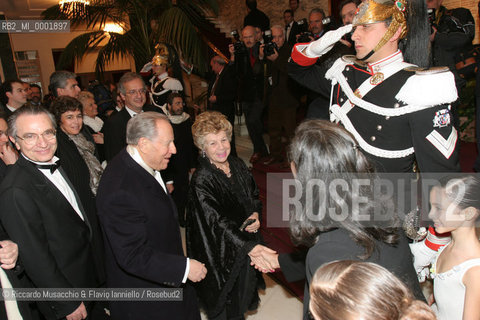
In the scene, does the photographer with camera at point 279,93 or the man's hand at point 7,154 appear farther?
the photographer with camera at point 279,93

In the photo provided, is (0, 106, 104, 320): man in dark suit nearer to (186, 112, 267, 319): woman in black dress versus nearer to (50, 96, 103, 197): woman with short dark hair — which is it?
(50, 96, 103, 197): woman with short dark hair

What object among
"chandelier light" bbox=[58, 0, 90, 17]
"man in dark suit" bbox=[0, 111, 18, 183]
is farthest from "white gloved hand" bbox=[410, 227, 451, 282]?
"chandelier light" bbox=[58, 0, 90, 17]

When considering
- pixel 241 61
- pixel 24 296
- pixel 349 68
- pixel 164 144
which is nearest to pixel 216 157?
pixel 164 144

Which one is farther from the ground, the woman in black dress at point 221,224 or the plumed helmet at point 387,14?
the plumed helmet at point 387,14

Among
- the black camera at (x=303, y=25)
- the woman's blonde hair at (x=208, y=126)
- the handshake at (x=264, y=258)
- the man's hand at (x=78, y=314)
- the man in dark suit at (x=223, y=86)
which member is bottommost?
the man's hand at (x=78, y=314)

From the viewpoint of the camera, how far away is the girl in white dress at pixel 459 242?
4.65ft

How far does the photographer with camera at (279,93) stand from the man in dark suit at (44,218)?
280cm

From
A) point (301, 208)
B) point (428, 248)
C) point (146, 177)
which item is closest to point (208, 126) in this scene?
point (146, 177)

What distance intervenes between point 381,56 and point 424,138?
1.47 feet

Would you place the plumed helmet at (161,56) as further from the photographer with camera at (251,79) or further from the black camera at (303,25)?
the black camera at (303,25)

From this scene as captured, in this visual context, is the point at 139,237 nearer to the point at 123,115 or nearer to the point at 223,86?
the point at 123,115

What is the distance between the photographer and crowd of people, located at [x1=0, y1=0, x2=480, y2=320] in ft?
3.69

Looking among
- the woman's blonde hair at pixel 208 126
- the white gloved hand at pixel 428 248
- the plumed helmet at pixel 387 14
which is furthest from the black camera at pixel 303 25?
the white gloved hand at pixel 428 248

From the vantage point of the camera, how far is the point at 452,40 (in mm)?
2789
